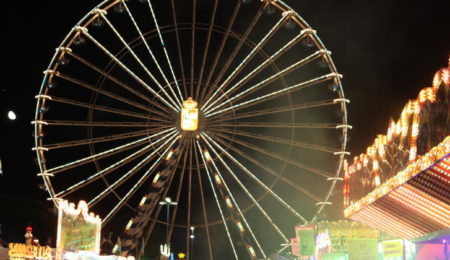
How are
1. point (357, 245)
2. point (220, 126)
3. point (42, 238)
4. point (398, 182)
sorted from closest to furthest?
point (398, 182)
point (357, 245)
point (220, 126)
point (42, 238)

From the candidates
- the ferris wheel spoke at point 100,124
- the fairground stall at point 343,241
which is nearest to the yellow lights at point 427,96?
the fairground stall at point 343,241

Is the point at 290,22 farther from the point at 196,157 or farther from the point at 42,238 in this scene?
the point at 42,238

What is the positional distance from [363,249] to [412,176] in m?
11.6

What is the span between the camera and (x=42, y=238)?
46.5 metres

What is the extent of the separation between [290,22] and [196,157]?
21.8 feet

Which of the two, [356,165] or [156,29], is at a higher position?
[156,29]

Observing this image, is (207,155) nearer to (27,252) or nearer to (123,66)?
(123,66)

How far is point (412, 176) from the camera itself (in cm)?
1722

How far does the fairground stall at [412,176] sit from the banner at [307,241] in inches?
102

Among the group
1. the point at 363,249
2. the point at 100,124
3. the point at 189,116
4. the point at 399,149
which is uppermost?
the point at 189,116

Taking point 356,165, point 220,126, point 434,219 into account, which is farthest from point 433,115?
point 220,126

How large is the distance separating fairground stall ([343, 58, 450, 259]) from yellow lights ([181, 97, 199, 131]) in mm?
6241

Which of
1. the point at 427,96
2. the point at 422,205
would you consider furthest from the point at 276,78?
the point at 427,96

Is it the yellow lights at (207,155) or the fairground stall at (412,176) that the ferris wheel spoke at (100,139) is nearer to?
the yellow lights at (207,155)
